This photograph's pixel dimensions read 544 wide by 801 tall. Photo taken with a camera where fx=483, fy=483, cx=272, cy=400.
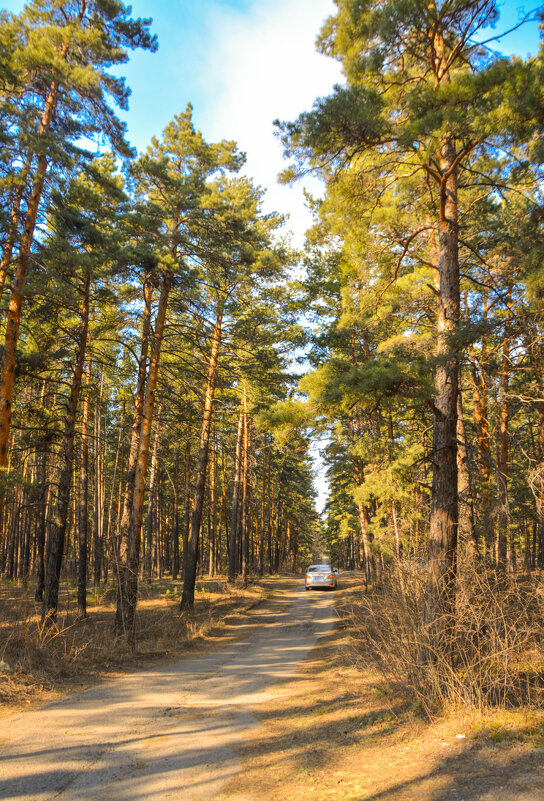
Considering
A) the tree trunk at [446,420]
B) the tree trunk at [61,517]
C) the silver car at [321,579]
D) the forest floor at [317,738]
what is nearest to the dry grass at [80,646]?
the forest floor at [317,738]

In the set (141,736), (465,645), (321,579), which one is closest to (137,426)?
(141,736)

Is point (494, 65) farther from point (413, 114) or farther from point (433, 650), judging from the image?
point (433, 650)

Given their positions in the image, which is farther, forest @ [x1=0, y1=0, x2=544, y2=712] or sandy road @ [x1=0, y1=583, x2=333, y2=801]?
forest @ [x1=0, y1=0, x2=544, y2=712]

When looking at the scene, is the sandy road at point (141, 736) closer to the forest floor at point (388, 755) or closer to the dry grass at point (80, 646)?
the forest floor at point (388, 755)

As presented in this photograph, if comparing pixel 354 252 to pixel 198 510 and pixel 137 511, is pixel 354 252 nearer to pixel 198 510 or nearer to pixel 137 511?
pixel 137 511

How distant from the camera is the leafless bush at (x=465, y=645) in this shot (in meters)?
5.34

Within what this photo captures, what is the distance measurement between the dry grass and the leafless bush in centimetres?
495

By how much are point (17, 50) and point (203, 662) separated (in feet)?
40.4

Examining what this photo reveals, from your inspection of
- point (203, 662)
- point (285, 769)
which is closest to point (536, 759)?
point (285, 769)

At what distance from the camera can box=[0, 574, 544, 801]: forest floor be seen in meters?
4.00

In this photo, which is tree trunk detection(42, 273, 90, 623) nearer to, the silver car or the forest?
the forest

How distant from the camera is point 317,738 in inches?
216

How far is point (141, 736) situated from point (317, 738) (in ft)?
6.50

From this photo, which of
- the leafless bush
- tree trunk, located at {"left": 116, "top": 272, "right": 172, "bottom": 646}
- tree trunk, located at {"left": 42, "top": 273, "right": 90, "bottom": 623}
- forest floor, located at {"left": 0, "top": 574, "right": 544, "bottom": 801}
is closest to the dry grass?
forest floor, located at {"left": 0, "top": 574, "right": 544, "bottom": 801}
